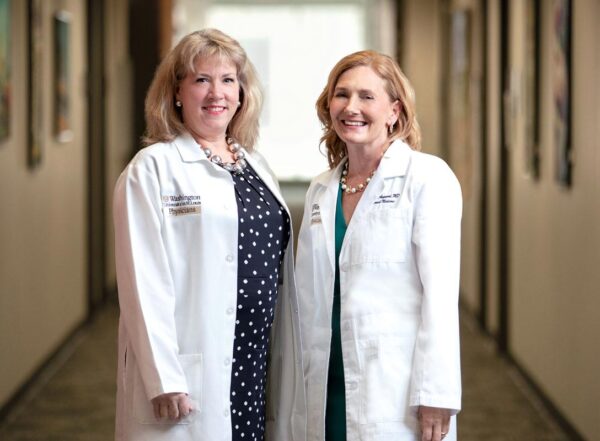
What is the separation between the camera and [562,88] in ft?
17.4

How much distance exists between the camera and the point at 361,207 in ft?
9.18

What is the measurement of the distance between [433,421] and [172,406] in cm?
63

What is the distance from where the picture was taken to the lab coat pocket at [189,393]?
2.67m

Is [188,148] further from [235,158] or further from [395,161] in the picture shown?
[395,161]

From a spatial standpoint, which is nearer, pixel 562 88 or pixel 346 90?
pixel 346 90

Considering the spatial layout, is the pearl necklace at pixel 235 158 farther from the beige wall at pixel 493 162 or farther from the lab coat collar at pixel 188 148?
the beige wall at pixel 493 162

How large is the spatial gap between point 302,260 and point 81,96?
18.9 feet

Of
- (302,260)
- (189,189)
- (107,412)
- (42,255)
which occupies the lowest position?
(107,412)

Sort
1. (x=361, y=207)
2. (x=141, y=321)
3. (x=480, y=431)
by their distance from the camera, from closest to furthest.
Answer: (x=141, y=321)
(x=361, y=207)
(x=480, y=431)

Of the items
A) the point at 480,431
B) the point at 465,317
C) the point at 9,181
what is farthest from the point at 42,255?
the point at 465,317

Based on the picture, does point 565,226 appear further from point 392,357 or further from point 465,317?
point 465,317

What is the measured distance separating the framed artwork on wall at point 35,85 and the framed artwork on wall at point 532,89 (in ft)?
9.17

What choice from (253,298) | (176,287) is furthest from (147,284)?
(253,298)

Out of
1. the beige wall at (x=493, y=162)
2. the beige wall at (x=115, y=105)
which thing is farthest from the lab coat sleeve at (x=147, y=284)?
the beige wall at (x=115, y=105)
